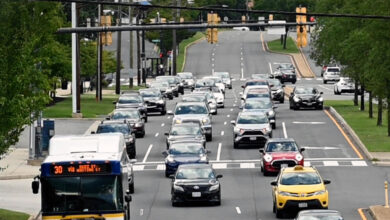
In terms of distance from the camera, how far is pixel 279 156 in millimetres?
49750

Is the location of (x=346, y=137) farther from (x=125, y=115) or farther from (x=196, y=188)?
(x=196, y=188)

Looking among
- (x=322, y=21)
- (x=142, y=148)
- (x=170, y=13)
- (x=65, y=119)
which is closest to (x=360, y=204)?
(x=142, y=148)

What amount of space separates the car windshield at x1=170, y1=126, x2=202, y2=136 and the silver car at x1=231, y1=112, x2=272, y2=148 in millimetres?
2309

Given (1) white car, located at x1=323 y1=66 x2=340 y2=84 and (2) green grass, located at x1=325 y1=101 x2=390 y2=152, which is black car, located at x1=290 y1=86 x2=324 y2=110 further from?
(1) white car, located at x1=323 y1=66 x2=340 y2=84

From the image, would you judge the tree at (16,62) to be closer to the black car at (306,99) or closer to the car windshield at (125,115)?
the car windshield at (125,115)

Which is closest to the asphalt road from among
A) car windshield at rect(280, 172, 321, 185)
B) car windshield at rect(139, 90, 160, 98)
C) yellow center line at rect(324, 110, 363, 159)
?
yellow center line at rect(324, 110, 363, 159)

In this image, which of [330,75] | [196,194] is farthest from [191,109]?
[330,75]

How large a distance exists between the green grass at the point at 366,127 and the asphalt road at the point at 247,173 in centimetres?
101

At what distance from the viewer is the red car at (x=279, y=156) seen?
49.5m

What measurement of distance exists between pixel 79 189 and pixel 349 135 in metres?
35.9

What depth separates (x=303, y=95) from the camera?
258ft

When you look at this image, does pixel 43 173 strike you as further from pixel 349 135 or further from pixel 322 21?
pixel 322 21

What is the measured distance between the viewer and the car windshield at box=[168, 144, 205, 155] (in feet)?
165

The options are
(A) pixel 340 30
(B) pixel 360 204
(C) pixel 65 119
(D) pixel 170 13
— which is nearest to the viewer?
(B) pixel 360 204
